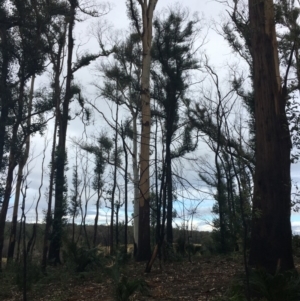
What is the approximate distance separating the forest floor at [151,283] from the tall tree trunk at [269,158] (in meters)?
0.74

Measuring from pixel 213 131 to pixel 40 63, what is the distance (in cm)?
735

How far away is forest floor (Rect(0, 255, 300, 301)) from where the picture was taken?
24.7 feet

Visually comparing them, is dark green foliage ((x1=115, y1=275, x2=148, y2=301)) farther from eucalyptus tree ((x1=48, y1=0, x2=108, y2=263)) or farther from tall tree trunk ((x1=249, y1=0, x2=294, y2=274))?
eucalyptus tree ((x1=48, y1=0, x2=108, y2=263))

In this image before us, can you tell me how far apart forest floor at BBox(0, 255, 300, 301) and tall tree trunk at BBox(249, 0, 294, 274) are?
0.74 meters

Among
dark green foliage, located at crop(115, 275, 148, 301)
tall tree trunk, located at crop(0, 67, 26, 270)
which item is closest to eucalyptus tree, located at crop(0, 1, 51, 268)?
tall tree trunk, located at crop(0, 67, 26, 270)

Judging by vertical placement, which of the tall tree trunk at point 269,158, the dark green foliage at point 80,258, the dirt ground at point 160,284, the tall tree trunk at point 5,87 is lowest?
the dirt ground at point 160,284

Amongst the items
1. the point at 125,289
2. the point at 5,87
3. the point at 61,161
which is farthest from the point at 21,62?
the point at 125,289

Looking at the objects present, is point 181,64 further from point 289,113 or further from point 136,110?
point 289,113

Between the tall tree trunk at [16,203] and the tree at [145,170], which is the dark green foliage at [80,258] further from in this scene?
the tall tree trunk at [16,203]

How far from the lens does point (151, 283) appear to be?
859 centimetres

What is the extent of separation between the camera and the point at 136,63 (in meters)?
20.8

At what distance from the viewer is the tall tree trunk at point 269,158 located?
7.27m

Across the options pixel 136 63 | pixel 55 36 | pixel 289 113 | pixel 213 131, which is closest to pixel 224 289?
pixel 289 113

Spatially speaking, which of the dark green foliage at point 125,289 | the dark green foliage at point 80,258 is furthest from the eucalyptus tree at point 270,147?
the dark green foliage at point 80,258
